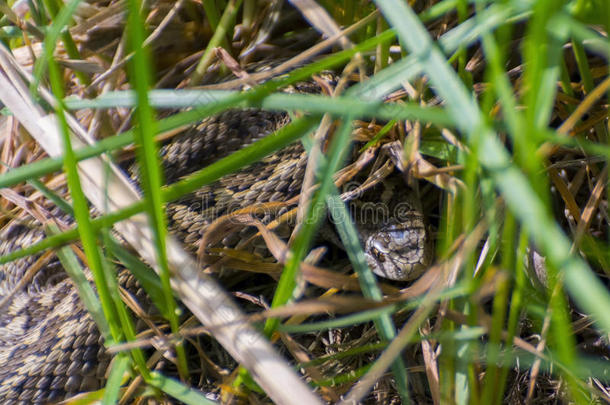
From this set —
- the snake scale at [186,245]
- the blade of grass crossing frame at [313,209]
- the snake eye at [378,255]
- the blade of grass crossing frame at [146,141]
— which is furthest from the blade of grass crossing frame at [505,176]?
the snake eye at [378,255]

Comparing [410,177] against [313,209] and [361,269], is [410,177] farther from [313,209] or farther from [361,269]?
[313,209]

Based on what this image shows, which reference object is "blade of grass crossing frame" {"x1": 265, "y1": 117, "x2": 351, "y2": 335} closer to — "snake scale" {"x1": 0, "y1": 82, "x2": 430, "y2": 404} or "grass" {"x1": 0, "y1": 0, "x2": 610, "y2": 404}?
"grass" {"x1": 0, "y1": 0, "x2": 610, "y2": 404}

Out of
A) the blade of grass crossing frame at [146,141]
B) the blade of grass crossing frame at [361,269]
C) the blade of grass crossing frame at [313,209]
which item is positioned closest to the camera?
the blade of grass crossing frame at [146,141]

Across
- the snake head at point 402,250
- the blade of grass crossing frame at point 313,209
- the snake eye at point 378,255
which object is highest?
the blade of grass crossing frame at point 313,209

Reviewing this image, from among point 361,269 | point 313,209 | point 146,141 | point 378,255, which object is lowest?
point 378,255

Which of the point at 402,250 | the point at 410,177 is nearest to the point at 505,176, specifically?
the point at 410,177

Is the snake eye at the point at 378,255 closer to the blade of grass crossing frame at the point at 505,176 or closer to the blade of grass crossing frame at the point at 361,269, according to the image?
the blade of grass crossing frame at the point at 361,269

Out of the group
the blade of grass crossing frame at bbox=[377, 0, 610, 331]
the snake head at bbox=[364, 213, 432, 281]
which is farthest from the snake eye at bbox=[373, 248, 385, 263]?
the blade of grass crossing frame at bbox=[377, 0, 610, 331]

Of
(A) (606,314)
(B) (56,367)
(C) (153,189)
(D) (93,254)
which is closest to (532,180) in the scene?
(A) (606,314)
